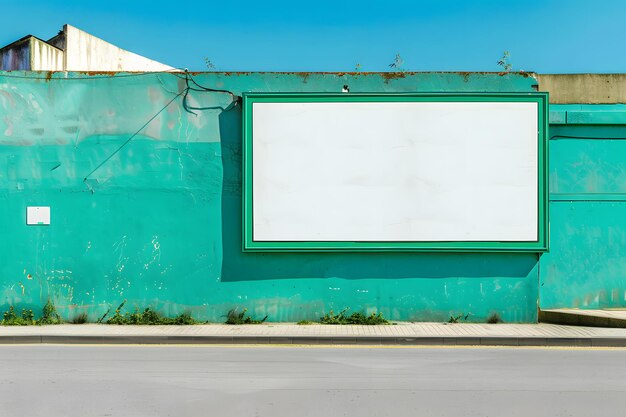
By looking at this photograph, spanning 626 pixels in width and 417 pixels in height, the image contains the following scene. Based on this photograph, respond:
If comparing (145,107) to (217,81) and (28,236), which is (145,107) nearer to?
(217,81)

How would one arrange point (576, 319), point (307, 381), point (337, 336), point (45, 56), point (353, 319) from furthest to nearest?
1. point (45, 56)
2. point (353, 319)
3. point (576, 319)
4. point (337, 336)
5. point (307, 381)

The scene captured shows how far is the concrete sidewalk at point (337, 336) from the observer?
1170cm

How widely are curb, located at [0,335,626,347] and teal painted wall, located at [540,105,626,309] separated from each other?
2.40 meters

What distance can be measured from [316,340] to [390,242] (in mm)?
2728

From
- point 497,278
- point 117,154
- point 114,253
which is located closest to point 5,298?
point 114,253

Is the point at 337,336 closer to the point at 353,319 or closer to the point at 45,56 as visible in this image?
the point at 353,319

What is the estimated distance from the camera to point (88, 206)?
45.4ft

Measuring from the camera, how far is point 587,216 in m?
13.9

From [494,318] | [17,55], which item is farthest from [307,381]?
[17,55]

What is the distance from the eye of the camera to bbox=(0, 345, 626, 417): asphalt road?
23.8ft

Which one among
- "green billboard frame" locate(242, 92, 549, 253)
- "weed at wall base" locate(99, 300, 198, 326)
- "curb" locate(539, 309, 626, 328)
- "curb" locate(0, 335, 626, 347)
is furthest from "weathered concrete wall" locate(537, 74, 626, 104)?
"weed at wall base" locate(99, 300, 198, 326)

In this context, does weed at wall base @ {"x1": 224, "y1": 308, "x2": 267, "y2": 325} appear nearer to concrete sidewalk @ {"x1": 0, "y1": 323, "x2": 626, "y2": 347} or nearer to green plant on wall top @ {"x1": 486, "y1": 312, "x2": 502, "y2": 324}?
concrete sidewalk @ {"x1": 0, "y1": 323, "x2": 626, "y2": 347}

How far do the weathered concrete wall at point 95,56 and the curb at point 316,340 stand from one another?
26.0ft

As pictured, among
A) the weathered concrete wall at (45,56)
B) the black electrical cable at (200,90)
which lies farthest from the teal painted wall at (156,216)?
the weathered concrete wall at (45,56)
